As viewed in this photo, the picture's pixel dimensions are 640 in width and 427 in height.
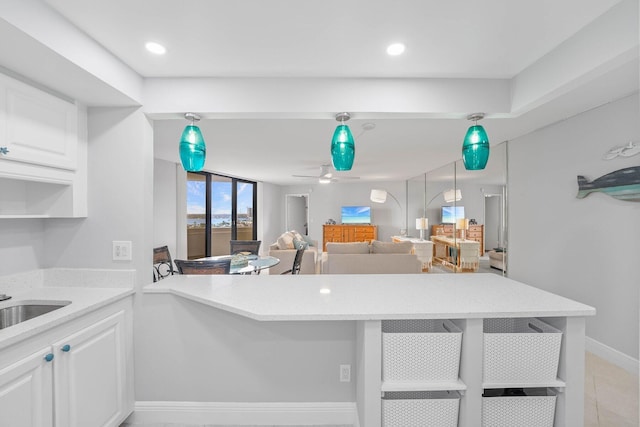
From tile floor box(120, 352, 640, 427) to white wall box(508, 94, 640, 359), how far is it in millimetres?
231

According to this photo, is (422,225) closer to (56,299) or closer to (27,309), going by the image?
(56,299)

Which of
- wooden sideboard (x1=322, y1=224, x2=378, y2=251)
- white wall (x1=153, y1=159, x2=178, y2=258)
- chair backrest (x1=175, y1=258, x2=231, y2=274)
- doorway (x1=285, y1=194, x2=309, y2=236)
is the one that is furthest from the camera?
doorway (x1=285, y1=194, x2=309, y2=236)

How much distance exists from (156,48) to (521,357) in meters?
2.61

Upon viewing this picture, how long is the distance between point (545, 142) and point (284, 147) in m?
3.28

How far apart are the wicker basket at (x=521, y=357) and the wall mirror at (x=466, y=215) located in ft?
9.65

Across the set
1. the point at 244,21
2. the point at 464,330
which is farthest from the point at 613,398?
the point at 244,21

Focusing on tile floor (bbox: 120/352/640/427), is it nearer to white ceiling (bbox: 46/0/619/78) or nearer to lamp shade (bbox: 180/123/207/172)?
lamp shade (bbox: 180/123/207/172)

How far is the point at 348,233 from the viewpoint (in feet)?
29.1

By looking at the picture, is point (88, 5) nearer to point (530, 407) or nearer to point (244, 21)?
point (244, 21)

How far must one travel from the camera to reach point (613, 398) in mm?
2105

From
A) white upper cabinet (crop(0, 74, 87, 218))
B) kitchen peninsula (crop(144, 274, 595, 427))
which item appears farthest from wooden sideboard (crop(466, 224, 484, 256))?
white upper cabinet (crop(0, 74, 87, 218))

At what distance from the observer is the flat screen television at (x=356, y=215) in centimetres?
905

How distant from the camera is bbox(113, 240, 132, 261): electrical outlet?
1865mm

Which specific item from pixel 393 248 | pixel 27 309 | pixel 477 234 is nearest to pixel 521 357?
pixel 27 309
